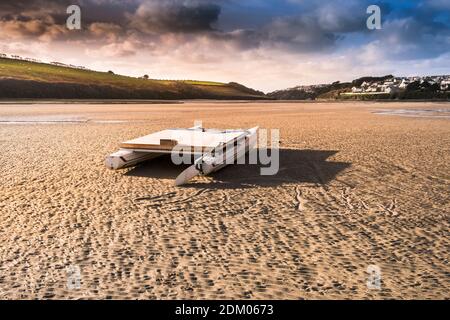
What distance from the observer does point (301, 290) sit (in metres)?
4.59

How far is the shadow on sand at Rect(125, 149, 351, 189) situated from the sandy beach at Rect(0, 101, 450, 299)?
45 millimetres

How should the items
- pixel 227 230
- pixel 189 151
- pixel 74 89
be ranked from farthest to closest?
pixel 74 89 → pixel 189 151 → pixel 227 230

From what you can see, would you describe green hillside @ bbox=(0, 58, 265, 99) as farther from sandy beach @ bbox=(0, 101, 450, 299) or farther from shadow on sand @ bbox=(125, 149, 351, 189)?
sandy beach @ bbox=(0, 101, 450, 299)

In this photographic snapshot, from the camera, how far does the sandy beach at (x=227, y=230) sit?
185 inches

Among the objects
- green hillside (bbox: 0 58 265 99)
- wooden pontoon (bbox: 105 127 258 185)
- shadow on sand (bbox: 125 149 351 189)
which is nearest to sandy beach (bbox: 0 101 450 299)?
shadow on sand (bbox: 125 149 351 189)

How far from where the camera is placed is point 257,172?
1089cm

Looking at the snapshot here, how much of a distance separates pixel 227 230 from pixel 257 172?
177 inches

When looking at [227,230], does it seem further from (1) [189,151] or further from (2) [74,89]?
(2) [74,89]

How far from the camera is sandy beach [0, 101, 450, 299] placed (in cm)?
471

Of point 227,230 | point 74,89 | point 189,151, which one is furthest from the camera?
point 74,89

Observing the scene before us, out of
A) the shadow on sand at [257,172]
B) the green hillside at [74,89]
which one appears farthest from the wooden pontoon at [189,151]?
the green hillside at [74,89]

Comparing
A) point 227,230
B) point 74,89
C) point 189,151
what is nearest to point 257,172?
point 189,151

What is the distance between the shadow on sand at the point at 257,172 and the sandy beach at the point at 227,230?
0.15 feet

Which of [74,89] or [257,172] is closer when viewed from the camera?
[257,172]
